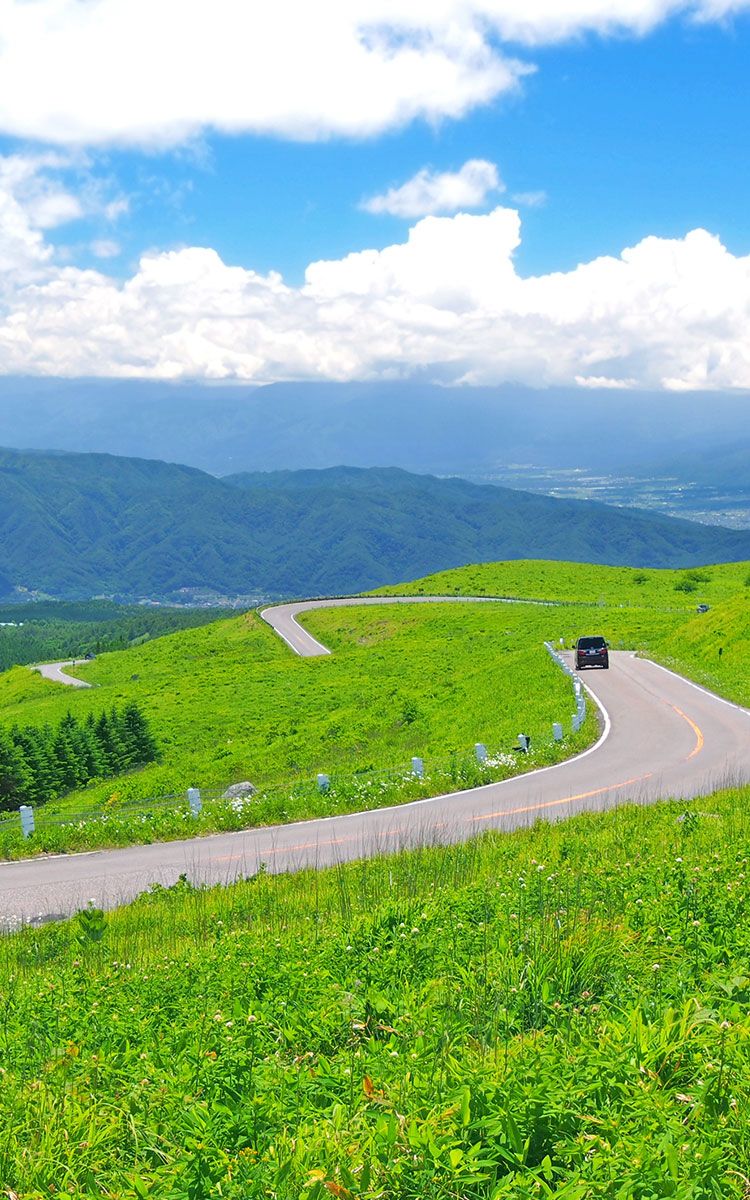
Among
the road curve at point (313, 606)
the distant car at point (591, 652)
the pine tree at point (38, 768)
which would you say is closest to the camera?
the pine tree at point (38, 768)

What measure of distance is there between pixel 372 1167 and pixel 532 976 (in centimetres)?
255

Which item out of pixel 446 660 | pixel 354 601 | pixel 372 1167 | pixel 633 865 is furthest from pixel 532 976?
pixel 354 601

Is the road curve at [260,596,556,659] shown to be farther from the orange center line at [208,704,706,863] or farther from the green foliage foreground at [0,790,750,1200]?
the green foliage foreground at [0,790,750,1200]

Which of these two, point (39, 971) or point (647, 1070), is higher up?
point (647, 1070)

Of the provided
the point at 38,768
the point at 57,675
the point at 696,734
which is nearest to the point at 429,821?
the point at 696,734

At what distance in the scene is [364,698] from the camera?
51750mm

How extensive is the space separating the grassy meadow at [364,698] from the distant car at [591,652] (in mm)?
2355

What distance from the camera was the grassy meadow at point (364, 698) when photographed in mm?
24469

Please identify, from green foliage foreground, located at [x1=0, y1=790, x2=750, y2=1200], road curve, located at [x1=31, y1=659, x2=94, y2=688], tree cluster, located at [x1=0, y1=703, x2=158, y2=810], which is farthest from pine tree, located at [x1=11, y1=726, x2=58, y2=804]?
road curve, located at [x1=31, y1=659, x2=94, y2=688]

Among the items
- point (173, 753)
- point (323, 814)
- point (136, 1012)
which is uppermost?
point (136, 1012)

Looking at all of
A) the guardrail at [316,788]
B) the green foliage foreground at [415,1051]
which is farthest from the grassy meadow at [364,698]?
the green foliage foreground at [415,1051]

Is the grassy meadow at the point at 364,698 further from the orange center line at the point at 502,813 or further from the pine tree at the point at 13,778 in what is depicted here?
the orange center line at the point at 502,813

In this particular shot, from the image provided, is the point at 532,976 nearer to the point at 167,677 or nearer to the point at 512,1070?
the point at 512,1070

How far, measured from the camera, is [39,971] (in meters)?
9.76
